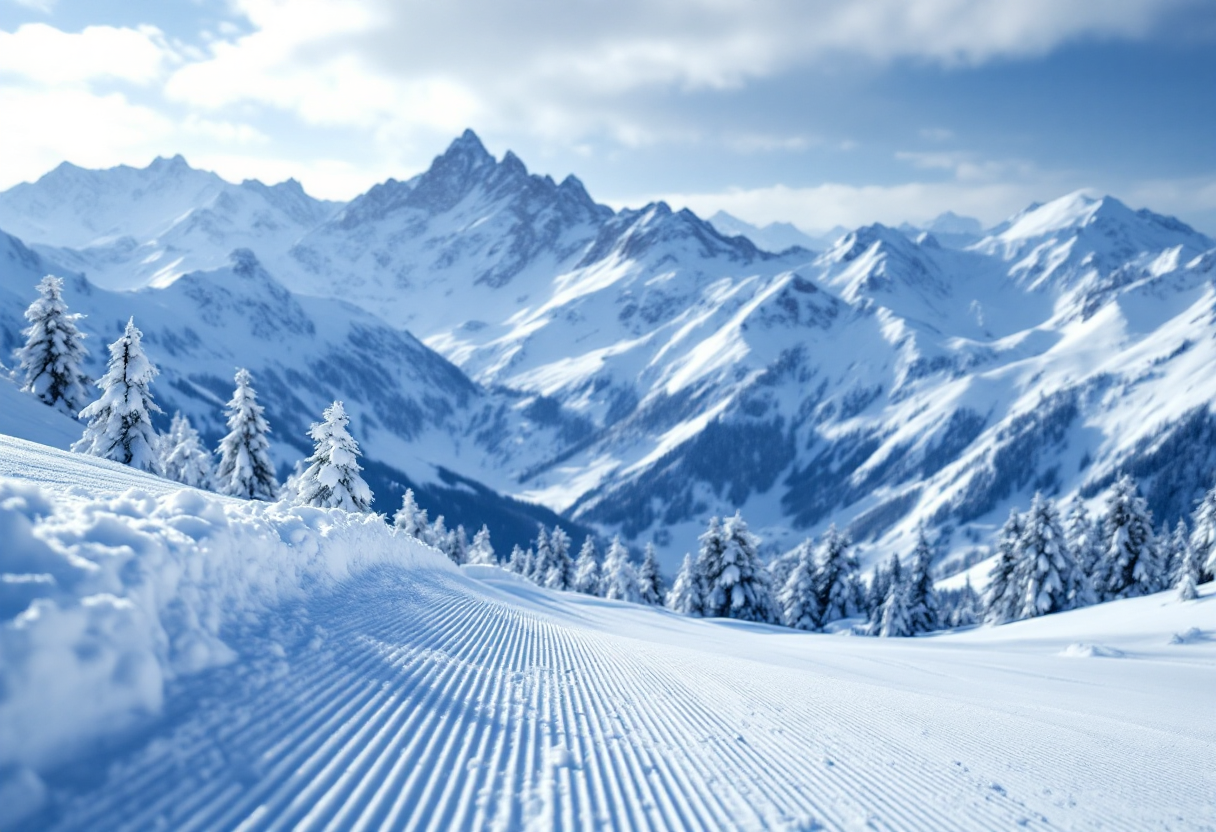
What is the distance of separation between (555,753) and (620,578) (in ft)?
186

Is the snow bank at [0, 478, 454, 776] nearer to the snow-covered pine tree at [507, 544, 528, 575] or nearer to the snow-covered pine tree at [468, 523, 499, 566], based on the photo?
the snow-covered pine tree at [468, 523, 499, 566]

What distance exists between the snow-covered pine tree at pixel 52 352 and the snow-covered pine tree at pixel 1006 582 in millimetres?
63465

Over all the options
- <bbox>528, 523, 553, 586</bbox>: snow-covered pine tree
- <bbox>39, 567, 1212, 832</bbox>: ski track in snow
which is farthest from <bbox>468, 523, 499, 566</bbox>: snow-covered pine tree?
<bbox>39, 567, 1212, 832</bbox>: ski track in snow

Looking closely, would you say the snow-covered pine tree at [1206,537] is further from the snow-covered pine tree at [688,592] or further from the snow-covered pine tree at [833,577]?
the snow-covered pine tree at [688,592]

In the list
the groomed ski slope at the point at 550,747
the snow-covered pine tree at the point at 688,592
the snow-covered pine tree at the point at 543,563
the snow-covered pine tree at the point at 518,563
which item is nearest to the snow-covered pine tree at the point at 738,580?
the snow-covered pine tree at the point at 688,592

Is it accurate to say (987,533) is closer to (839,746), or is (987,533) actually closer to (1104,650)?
(1104,650)

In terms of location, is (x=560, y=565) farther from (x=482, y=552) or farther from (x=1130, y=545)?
(x=1130, y=545)

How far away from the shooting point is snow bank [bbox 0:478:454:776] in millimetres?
4141

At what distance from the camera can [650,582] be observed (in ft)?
213

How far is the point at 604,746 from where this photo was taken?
6383 millimetres

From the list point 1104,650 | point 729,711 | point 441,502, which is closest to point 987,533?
point 441,502

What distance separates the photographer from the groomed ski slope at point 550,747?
177 inches

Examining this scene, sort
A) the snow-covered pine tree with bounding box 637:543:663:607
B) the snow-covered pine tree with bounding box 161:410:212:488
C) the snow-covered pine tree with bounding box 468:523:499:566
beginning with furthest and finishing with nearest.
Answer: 1. the snow-covered pine tree with bounding box 468:523:499:566
2. the snow-covered pine tree with bounding box 637:543:663:607
3. the snow-covered pine tree with bounding box 161:410:212:488

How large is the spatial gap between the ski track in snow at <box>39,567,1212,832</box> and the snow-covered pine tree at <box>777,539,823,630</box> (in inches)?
1814
